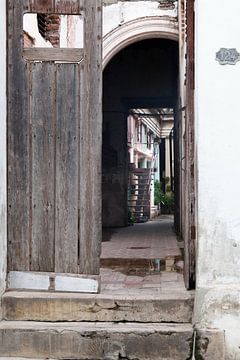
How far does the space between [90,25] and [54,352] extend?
295 cm

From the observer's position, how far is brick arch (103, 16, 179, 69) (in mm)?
10062

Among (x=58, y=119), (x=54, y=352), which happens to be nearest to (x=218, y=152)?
(x=58, y=119)

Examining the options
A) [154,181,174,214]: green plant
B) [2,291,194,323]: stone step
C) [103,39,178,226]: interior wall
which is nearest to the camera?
[2,291,194,323]: stone step

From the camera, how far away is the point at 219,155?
4.66 meters

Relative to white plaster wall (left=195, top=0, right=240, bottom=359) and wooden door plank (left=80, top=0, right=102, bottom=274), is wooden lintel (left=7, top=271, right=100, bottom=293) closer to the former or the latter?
wooden door plank (left=80, top=0, right=102, bottom=274)

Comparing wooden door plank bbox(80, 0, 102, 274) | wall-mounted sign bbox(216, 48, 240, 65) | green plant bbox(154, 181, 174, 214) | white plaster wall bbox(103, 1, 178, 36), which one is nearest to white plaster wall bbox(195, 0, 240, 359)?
wall-mounted sign bbox(216, 48, 240, 65)

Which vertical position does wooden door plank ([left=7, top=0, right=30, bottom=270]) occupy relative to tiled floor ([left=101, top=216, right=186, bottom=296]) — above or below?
above

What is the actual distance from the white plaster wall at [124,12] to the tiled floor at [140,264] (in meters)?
3.91

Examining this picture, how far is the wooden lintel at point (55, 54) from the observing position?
16.9 ft

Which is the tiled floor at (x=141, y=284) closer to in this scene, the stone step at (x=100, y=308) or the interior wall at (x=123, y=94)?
the stone step at (x=100, y=308)

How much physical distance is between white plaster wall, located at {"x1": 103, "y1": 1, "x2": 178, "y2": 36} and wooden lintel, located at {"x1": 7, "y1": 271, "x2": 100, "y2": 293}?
614 centimetres

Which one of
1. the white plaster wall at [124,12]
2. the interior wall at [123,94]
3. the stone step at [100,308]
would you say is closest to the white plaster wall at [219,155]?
the stone step at [100,308]

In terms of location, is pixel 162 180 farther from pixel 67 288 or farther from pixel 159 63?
pixel 67 288

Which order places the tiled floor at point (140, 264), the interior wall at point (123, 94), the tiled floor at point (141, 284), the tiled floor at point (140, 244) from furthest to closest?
the interior wall at point (123, 94), the tiled floor at point (140, 244), the tiled floor at point (140, 264), the tiled floor at point (141, 284)
